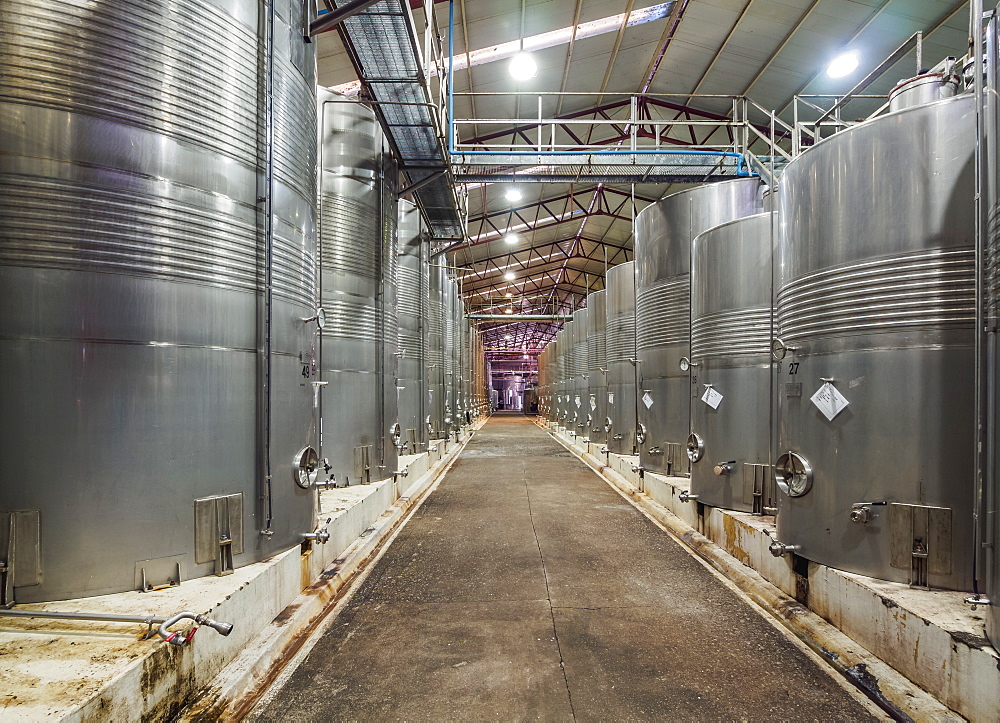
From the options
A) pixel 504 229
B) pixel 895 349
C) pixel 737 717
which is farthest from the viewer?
pixel 504 229

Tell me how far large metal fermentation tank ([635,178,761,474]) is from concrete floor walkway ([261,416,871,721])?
190cm

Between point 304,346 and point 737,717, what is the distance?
12.9ft

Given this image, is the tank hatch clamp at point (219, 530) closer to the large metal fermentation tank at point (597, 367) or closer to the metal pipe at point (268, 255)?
the metal pipe at point (268, 255)

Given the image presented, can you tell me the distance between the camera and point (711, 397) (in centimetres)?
632

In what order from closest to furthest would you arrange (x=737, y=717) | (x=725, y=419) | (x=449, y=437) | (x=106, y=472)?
(x=737, y=717)
(x=106, y=472)
(x=725, y=419)
(x=449, y=437)

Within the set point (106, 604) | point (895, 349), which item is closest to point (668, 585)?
point (895, 349)

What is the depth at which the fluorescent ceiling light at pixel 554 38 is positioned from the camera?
11375 millimetres

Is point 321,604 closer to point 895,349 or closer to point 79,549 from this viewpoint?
point 79,549

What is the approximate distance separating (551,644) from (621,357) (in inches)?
340

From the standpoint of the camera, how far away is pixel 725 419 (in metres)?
6.11

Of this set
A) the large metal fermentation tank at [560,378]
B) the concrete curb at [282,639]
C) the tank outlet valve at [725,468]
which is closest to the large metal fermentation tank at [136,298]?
the concrete curb at [282,639]

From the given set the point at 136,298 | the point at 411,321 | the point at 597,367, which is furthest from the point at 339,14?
the point at 597,367

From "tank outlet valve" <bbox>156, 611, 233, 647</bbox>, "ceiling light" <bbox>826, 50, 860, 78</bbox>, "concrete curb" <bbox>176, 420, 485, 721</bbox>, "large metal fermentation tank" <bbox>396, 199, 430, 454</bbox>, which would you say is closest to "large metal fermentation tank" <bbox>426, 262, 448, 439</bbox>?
"large metal fermentation tank" <bbox>396, 199, 430, 454</bbox>

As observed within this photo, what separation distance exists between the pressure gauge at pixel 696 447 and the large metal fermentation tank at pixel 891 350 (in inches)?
86.0
